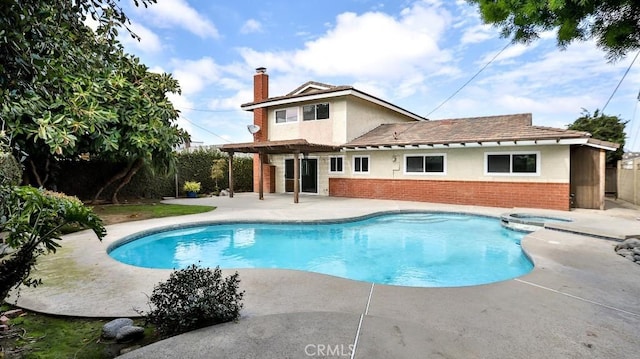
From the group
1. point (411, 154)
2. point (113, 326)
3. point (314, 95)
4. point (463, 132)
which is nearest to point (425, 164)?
point (411, 154)

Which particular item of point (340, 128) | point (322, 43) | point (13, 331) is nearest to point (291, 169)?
point (340, 128)

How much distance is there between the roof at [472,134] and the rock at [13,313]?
15.1 m

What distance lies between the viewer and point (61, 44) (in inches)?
87.7

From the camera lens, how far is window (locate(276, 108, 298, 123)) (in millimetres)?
20884

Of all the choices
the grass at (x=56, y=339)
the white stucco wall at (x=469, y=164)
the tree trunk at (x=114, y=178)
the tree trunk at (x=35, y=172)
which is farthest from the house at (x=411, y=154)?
the grass at (x=56, y=339)

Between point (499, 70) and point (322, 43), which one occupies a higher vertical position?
point (322, 43)

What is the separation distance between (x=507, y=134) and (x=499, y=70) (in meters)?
7.36

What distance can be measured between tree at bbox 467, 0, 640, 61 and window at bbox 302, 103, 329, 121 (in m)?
16.7

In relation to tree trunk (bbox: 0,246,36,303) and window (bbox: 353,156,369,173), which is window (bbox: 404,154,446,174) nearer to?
window (bbox: 353,156,369,173)

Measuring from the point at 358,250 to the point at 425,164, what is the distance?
964cm

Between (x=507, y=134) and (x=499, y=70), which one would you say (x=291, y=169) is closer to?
(x=507, y=134)

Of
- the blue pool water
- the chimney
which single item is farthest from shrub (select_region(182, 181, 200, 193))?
the blue pool water

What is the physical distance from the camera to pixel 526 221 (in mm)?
10539

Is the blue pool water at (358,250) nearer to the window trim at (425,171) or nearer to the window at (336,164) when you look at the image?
the window trim at (425,171)
